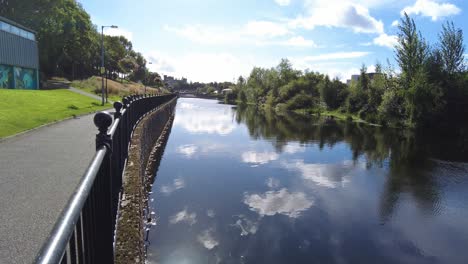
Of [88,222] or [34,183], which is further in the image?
[34,183]

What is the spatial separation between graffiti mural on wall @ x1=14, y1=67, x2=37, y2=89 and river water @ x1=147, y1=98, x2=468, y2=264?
923 inches

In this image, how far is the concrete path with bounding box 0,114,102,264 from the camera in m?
4.38

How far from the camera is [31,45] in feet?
122

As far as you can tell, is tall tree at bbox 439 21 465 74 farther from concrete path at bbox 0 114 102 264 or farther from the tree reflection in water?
concrete path at bbox 0 114 102 264

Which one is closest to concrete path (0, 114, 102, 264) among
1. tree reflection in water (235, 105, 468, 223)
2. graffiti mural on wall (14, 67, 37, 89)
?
tree reflection in water (235, 105, 468, 223)

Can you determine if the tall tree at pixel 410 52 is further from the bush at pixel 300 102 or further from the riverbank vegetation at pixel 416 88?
the bush at pixel 300 102

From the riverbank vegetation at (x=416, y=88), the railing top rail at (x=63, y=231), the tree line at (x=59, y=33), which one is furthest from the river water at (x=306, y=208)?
the tree line at (x=59, y=33)

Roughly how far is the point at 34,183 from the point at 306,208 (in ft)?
25.3

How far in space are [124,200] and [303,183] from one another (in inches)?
365

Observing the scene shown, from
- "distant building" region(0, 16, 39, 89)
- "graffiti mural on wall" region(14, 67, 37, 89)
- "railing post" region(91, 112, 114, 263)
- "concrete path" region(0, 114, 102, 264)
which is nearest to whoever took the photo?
"railing post" region(91, 112, 114, 263)

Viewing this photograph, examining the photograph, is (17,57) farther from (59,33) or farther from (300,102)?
(300,102)

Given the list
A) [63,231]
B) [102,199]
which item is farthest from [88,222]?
[63,231]

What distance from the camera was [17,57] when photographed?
113ft

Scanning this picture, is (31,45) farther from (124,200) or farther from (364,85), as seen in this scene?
(364,85)
